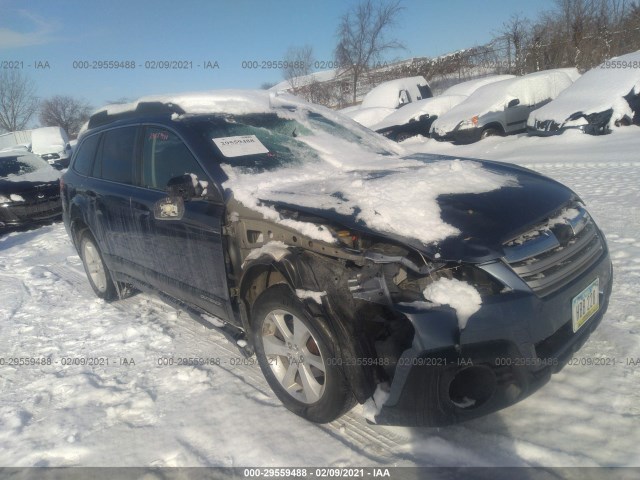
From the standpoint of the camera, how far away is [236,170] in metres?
2.83

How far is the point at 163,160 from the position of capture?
3273 mm

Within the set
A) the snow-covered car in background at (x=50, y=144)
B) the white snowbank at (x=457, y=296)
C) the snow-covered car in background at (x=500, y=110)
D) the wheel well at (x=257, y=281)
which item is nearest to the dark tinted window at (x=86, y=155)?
the wheel well at (x=257, y=281)

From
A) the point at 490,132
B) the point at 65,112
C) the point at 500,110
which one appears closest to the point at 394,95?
the point at 490,132

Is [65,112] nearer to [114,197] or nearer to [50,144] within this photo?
[50,144]

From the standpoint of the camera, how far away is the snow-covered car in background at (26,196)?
324 inches

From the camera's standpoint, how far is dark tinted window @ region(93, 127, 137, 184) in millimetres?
3680

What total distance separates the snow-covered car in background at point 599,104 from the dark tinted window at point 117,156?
8784mm

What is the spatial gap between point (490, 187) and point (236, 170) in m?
1.49

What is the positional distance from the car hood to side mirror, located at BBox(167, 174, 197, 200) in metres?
0.54

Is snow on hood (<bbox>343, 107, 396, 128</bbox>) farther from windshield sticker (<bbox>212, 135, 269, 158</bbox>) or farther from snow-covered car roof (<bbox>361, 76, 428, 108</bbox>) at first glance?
windshield sticker (<bbox>212, 135, 269, 158</bbox>)

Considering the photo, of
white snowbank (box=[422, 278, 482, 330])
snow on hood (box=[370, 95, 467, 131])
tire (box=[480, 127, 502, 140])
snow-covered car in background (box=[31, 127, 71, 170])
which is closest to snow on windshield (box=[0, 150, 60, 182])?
snow on hood (box=[370, 95, 467, 131])

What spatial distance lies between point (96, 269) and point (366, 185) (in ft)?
11.1

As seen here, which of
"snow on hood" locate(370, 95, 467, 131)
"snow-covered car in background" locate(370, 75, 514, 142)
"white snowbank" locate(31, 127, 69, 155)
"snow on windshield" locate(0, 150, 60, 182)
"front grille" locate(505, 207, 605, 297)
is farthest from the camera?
"white snowbank" locate(31, 127, 69, 155)

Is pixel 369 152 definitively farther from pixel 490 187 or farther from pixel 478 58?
pixel 478 58
